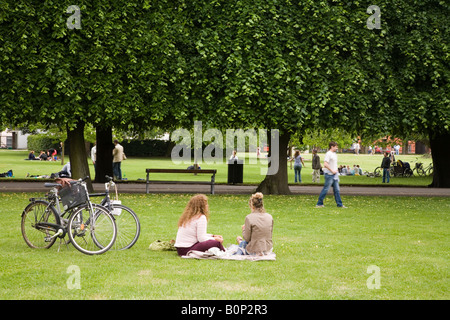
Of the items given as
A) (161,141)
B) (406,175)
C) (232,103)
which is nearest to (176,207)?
(232,103)

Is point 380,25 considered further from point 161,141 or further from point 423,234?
point 161,141

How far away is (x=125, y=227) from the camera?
10273mm

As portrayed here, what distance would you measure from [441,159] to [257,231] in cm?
2011

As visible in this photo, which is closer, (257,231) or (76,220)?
(257,231)

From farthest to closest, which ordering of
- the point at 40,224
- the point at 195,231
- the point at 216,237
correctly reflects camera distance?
1. the point at 40,224
2. the point at 216,237
3. the point at 195,231

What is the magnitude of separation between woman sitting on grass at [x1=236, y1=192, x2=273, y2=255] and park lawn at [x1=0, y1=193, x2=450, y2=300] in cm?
27

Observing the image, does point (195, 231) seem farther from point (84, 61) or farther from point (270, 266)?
point (84, 61)

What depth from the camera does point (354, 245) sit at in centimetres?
Answer: 1074

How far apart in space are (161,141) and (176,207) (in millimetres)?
48970

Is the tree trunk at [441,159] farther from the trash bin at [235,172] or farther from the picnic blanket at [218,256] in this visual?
the picnic blanket at [218,256]

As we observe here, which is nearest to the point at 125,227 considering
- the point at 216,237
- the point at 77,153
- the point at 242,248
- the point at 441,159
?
the point at 216,237

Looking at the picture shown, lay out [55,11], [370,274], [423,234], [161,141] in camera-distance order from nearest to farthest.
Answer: [370,274], [423,234], [55,11], [161,141]

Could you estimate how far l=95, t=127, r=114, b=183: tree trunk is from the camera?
27.2 meters

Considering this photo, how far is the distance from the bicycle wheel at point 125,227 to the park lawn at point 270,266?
0.20 metres
